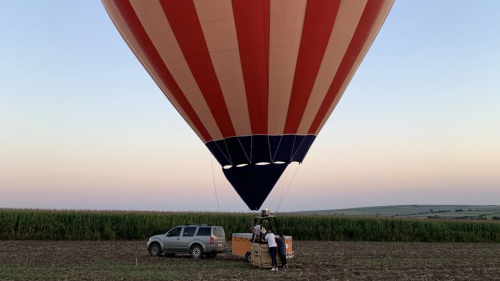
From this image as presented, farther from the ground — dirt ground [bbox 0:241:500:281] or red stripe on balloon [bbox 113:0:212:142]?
red stripe on balloon [bbox 113:0:212:142]

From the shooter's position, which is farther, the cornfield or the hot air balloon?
the cornfield

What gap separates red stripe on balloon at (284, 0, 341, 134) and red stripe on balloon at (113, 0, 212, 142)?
9.49 ft

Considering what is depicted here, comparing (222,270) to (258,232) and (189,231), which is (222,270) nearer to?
(258,232)

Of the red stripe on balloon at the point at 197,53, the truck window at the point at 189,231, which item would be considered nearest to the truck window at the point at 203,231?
the truck window at the point at 189,231

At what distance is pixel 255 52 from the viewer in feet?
44.5

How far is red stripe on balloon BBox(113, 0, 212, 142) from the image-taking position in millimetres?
15109

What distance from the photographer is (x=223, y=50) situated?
13688 mm

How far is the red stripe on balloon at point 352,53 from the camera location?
15.0m

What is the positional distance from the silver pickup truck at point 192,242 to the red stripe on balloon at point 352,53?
699 centimetres

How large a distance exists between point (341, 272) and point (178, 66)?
26.5ft

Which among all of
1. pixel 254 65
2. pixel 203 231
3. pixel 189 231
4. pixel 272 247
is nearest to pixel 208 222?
pixel 189 231

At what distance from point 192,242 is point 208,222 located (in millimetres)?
15387

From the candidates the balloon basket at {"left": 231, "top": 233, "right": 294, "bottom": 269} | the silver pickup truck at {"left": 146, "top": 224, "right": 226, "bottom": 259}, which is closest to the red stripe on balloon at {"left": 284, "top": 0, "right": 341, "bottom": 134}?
the balloon basket at {"left": 231, "top": 233, "right": 294, "bottom": 269}

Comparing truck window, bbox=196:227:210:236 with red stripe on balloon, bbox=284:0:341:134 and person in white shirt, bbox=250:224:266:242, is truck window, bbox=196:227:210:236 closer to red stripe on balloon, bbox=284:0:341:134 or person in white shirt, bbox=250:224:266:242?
person in white shirt, bbox=250:224:266:242
